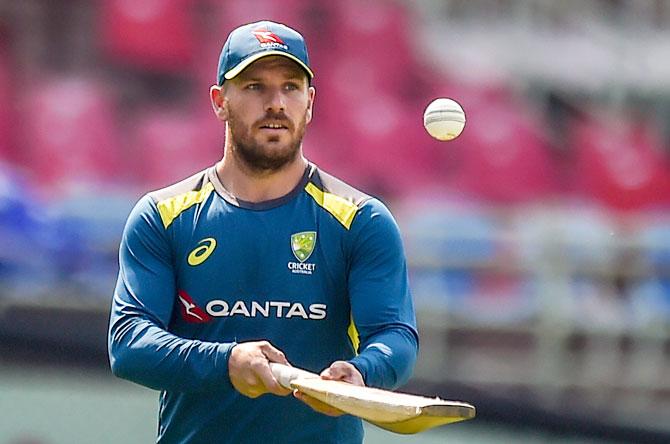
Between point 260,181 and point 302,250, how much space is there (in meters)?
0.23

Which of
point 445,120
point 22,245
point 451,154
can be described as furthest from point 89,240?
point 445,120

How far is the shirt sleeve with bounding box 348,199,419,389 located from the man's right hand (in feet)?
0.97

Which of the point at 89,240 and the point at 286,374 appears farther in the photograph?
the point at 89,240

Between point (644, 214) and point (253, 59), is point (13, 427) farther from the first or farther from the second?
point (644, 214)

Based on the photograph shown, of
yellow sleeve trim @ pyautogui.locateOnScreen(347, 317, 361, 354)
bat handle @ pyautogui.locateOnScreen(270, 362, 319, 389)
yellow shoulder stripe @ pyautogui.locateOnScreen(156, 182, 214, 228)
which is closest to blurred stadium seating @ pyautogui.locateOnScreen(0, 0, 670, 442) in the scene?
yellow sleeve trim @ pyautogui.locateOnScreen(347, 317, 361, 354)

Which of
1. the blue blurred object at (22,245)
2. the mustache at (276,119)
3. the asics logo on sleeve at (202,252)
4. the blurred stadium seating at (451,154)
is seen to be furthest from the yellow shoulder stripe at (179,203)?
the blue blurred object at (22,245)

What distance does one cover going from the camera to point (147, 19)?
13.3m

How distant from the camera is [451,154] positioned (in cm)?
1266

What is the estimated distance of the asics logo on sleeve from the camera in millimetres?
4199

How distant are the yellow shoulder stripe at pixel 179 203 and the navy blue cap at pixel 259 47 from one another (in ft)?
1.08

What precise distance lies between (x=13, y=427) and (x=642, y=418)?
125 inches

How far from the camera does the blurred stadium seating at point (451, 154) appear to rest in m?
9.35

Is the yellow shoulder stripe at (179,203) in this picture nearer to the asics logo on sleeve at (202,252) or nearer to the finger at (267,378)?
the asics logo on sleeve at (202,252)

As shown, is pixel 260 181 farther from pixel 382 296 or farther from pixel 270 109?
pixel 382 296
